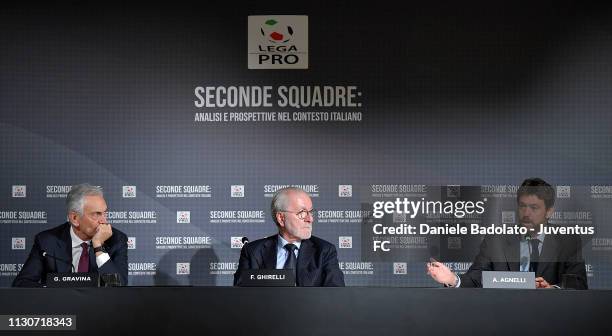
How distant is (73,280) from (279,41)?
2827 millimetres

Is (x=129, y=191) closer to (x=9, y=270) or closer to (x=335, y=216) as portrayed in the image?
(x=9, y=270)

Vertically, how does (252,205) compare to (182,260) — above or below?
above

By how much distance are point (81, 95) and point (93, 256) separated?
4.61 feet

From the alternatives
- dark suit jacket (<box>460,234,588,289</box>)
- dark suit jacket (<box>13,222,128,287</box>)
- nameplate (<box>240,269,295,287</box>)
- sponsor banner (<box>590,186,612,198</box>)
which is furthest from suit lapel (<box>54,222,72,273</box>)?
sponsor banner (<box>590,186,612,198</box>)

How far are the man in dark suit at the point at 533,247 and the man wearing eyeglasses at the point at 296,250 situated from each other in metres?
1.19

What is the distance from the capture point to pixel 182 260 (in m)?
4.82

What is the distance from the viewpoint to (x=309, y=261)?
136 inches

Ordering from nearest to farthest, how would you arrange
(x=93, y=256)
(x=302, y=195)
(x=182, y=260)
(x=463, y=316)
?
(x=463, y=316)
(x=302, y=195)
(x=93, y=256)
(x=182, y=260)

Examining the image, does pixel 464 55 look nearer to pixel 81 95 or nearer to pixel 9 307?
pixel 81 95

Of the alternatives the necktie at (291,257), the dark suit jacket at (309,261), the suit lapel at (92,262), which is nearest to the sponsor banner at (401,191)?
the dark suit jacket at (309,261)

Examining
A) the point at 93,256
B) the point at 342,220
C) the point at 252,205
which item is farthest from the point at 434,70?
the point at 93,256

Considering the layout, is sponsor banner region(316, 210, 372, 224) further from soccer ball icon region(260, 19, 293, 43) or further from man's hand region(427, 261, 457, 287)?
man's hand region(427, 261, 457, 287)

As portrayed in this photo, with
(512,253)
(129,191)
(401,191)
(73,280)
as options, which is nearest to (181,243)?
(129,191)

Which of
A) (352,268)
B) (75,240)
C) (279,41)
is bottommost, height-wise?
(352,268)
